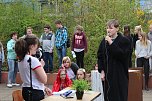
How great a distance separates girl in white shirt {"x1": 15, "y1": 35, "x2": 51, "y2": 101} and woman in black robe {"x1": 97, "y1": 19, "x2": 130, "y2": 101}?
1687mm

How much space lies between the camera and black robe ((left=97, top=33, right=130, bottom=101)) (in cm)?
758

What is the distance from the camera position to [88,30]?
17.0 m

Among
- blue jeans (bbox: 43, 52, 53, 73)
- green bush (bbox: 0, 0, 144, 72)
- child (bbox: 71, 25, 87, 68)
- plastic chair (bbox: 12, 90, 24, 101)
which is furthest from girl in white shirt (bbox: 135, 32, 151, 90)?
plastic chair (bbox: 12, 90, 24, 101)

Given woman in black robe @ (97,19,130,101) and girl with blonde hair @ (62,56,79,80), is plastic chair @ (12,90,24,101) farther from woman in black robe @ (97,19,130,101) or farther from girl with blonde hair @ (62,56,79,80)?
girl with blonde hair @ (62,56,79,80)

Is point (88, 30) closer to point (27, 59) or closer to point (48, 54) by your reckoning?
point (48, 54)

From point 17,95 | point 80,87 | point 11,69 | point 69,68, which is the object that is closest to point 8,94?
point 11,69

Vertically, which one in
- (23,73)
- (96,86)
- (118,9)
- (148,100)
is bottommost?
(148,100)

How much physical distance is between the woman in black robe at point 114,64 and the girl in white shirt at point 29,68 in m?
1.69

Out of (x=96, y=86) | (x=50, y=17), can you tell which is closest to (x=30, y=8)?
(x=50, y=17)

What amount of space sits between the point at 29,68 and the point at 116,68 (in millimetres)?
1987

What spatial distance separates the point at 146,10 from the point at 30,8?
508cm

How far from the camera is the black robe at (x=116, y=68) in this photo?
758 centimetres

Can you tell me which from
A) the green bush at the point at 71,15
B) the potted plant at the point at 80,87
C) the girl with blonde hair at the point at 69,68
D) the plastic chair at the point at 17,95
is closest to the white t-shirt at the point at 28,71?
the plastic chair at the point at 17,95

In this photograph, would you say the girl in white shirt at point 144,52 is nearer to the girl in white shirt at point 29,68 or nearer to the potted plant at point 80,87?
the potted plant at point 80,87
